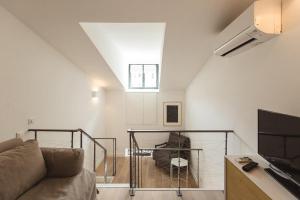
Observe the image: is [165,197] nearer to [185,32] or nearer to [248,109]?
[248,109]

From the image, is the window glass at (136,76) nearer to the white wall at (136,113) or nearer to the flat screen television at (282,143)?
the white wall at (136,113)

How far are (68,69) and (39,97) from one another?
3.81 feet

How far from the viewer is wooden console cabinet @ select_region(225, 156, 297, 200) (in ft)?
5.07

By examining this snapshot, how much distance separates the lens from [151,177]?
5793mm

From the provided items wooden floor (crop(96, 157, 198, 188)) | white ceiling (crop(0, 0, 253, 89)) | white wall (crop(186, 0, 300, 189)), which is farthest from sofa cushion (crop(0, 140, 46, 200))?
wooden floor (crop(96, 157, 198, 188))

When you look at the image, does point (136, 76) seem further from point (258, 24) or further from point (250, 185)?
point (250, 185)

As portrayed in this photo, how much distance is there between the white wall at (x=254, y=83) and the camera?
6.13 feet

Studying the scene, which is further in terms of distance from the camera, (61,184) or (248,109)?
(248,109)

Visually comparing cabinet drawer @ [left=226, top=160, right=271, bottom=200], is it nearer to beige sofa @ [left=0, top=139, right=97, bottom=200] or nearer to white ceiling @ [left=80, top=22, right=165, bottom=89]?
beige sofa @ [left=0, top=139, right=97, bottom=200]

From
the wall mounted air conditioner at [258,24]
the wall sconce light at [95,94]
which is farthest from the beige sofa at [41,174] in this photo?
the wall sconce light at [95,94]

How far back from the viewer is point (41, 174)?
7.27 ft

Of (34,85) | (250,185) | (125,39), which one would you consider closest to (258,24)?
(250,185)

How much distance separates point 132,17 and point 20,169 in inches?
80.3

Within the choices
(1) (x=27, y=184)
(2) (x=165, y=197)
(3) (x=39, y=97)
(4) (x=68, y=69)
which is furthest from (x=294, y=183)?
(4) (x=68, y=69)
